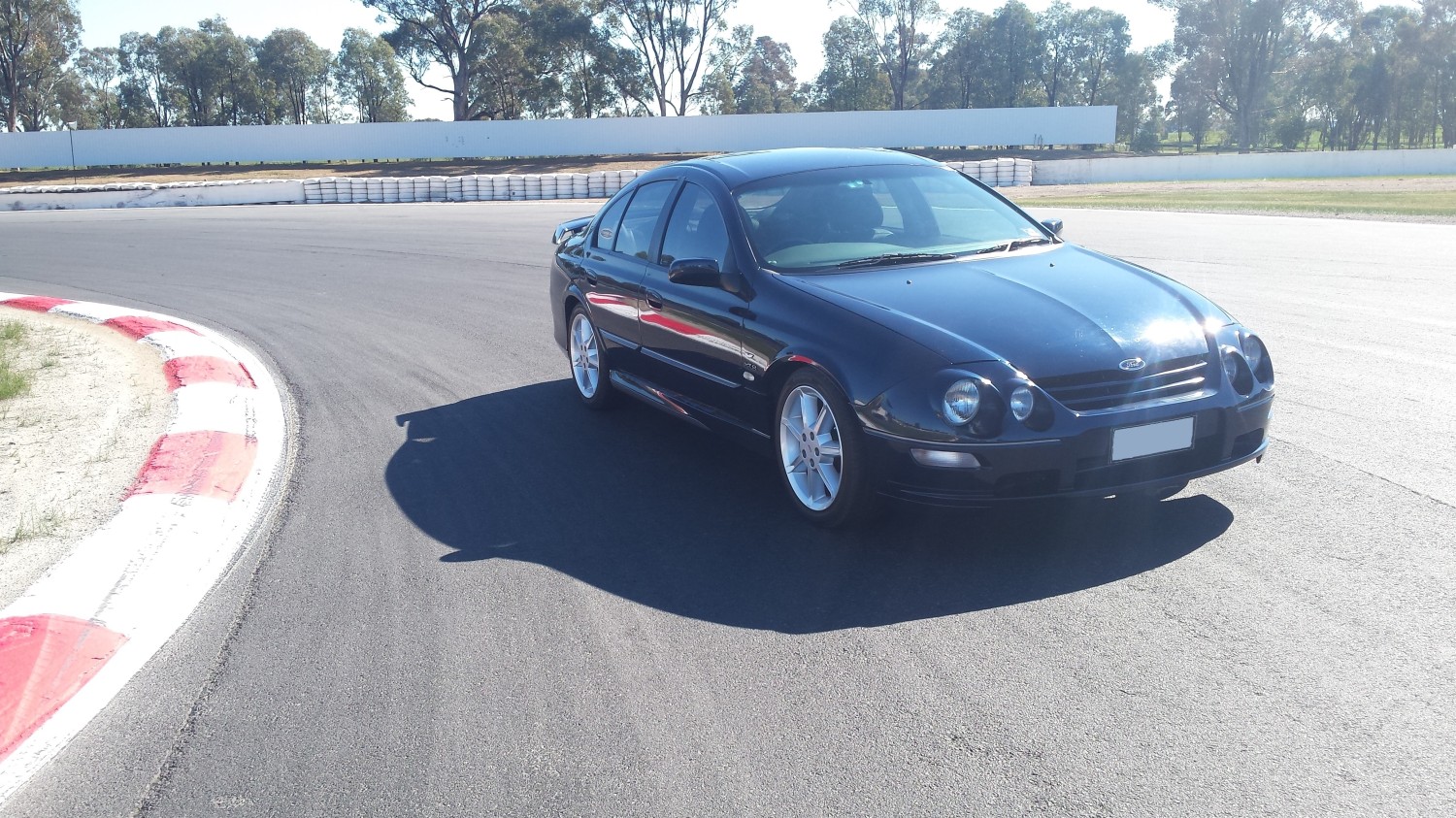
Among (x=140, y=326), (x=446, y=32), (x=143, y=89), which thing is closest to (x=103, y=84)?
(x=143, y=89)

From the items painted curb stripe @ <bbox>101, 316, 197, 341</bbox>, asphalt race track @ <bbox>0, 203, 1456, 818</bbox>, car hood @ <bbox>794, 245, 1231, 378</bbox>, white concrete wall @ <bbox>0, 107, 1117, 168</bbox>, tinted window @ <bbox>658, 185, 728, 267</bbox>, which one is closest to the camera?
asphalt race track @ <bbox>0, 203, 1456, 818</bbox>

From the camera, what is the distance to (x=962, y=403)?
4309 millimetres

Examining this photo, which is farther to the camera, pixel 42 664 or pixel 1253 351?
pixel 1253 351

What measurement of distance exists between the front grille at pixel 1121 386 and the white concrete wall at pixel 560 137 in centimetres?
5231

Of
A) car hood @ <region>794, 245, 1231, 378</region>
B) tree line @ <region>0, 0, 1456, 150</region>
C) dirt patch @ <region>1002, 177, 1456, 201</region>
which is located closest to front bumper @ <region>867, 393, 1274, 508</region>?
car hood @ <region>794, 245, 1231, 378</region>

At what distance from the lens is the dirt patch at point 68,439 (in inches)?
194

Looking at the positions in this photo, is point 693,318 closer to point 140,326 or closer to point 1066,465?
point 1066,465

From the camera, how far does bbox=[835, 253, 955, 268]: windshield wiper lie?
5.43m

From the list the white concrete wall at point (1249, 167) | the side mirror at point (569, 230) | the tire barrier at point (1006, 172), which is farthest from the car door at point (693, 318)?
the white concrete wall at point (1249, 167)

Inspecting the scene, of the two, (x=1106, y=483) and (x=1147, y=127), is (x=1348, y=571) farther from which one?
(x=1147, y=127)

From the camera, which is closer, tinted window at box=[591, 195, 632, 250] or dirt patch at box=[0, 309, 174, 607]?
dirt patch at box=[0, 309, 174, 607]

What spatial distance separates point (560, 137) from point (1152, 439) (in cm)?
5726

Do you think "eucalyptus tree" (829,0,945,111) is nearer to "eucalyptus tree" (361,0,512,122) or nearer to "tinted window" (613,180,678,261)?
"eucalyptus tree" (361,0,512,122)

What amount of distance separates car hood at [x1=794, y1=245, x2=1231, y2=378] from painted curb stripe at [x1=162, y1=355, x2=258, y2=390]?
4.79 metres
